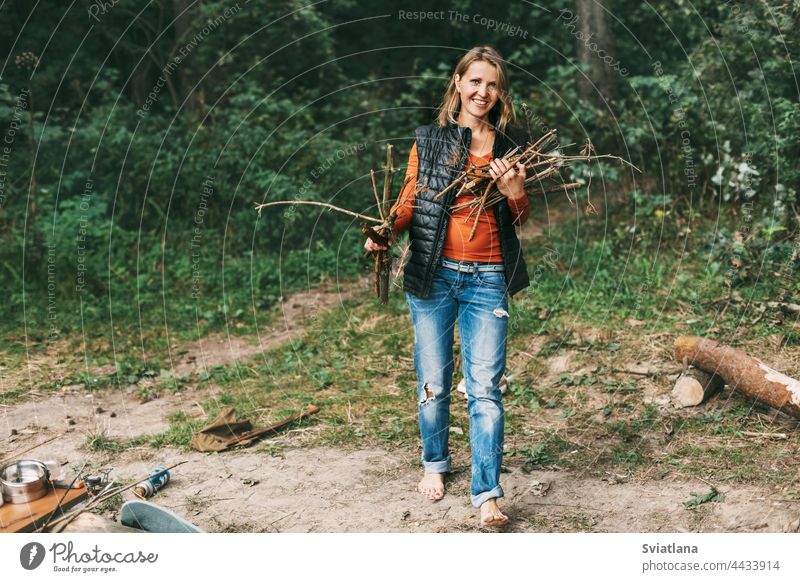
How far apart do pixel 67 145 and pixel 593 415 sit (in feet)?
20.9

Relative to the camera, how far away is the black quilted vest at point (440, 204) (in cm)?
333

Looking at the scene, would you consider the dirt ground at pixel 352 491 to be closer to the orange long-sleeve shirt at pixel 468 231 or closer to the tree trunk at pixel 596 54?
the orange long-sleeve shirt at pixel 468 231

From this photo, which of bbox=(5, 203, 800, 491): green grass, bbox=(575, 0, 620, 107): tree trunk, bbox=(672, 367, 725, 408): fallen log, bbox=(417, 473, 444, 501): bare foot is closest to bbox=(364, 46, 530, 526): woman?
bbox=(417, 473, 444, 501): bare foot

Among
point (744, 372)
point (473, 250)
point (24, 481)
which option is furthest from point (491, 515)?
point (24, 481)

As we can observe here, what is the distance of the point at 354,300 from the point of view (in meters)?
6.49

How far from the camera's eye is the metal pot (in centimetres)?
336

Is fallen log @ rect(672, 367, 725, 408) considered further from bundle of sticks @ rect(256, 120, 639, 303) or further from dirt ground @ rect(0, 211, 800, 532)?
bundle of sticks @ rect(256, 120, 639, 303)

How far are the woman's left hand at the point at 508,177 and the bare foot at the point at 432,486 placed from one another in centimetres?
135

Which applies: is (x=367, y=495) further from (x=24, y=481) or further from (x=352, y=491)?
(x=24, y=481)

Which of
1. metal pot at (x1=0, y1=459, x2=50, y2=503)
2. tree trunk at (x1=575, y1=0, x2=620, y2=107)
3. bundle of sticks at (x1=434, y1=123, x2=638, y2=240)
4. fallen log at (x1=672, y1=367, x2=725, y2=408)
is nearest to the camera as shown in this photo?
bundle of sticks at (x1=434, y1=123, x2=638, y2=240)

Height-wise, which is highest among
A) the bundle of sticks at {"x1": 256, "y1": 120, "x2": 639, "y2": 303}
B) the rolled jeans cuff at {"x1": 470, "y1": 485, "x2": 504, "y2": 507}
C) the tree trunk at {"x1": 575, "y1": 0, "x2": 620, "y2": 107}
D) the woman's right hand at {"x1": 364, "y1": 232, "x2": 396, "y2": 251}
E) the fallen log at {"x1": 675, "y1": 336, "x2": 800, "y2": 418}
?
the tree trunk at {"x1": 575, "y1": 0, "x2": 620, "y2": 107}

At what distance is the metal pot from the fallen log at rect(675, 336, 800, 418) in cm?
338

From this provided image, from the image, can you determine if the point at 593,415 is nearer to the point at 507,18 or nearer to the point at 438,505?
the point at 438,505

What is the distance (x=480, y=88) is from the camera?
3.29 m
